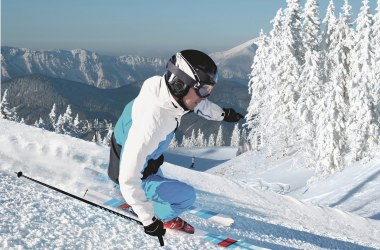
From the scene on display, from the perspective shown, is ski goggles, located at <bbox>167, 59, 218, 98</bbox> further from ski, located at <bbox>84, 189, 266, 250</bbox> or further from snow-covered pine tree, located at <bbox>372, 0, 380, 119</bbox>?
snow-covered pine tree, located at <bbox>372, 0, 380, 119</bbox>

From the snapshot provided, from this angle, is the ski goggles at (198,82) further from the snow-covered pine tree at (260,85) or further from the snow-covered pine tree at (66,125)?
the snow-covered pine tree at (66,125)

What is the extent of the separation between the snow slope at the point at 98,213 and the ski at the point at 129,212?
0.12m

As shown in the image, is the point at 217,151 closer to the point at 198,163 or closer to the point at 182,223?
the point at 198,163

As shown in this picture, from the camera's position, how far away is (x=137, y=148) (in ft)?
12.7

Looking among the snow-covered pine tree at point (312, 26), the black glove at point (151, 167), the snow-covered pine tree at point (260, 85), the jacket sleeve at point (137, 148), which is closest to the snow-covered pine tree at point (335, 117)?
the snow-covered pine tree at point (312, 26)

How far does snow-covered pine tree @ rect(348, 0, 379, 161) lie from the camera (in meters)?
27.5

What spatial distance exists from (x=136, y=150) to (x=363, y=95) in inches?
1060

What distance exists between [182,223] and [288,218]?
3.93 m

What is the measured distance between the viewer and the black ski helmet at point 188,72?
13.1 feet

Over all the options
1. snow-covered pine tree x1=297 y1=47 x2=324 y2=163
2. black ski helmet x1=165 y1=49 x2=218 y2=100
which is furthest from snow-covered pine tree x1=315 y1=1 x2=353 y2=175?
black ski helmet x1=165 y1=49 x2=218 y2=100

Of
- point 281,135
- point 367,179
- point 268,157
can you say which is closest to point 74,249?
point 367,179

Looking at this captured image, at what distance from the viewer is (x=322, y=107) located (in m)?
29.2

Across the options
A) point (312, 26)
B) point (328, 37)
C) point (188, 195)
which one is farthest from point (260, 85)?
point (188, 195)

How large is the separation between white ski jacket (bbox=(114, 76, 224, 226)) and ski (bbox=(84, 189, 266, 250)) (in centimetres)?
143
